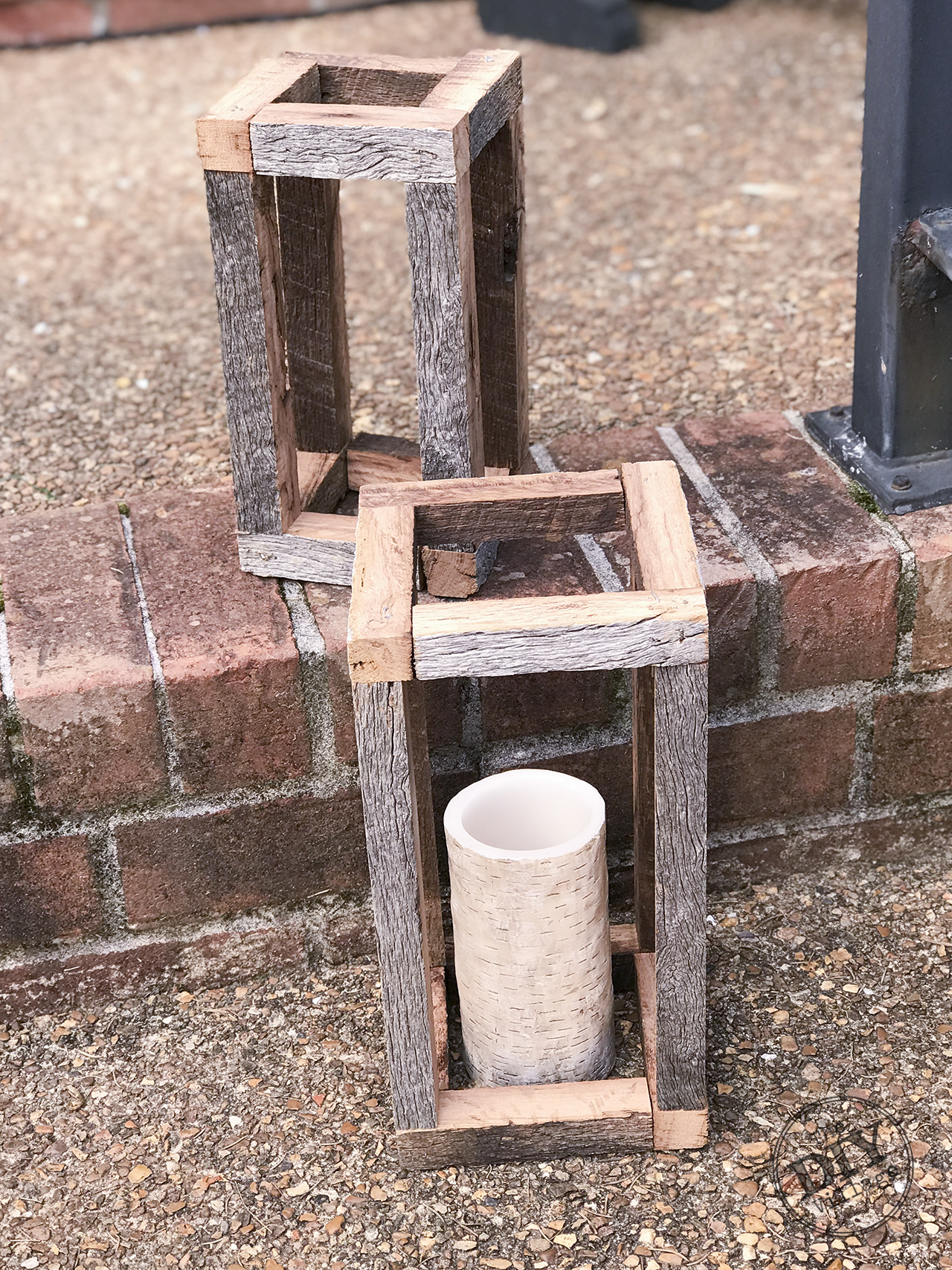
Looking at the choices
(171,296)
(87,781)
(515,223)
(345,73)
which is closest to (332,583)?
(87,781)

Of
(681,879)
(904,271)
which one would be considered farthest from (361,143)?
(681,879)

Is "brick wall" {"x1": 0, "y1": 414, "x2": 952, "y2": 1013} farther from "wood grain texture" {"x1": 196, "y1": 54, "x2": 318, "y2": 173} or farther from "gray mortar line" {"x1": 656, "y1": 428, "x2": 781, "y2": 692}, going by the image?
"wood grain texture" {"x1": 196, "y1": 54, "x2": 318, "y2": 173}

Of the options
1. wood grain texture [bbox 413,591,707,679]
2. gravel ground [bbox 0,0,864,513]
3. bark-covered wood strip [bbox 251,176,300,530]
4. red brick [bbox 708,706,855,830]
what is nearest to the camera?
wood grain texture [bbox 413,591,707,679]

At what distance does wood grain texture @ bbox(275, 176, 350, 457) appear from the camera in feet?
5.73

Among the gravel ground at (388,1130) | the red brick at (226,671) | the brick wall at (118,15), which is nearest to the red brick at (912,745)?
the gravel ground at (388,1130)

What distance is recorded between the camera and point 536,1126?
A: 1500 millimetres

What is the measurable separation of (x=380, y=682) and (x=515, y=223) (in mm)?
661

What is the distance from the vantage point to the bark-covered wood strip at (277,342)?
5.13 feet

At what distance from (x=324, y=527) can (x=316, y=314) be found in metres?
0.28

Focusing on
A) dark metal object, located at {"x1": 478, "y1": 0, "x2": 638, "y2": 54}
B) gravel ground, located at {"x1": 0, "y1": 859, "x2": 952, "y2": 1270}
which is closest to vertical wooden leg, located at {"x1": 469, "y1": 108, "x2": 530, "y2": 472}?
gravel ground, located at {"x1": 0, "y1": 859, "x2": 952, "y2": 1270}

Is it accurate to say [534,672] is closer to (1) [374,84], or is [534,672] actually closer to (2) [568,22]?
(1) [374,84]

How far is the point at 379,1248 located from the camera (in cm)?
146

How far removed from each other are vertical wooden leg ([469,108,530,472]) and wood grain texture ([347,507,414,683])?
0.34 metres

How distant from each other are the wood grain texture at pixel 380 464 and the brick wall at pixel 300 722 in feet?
0.56
